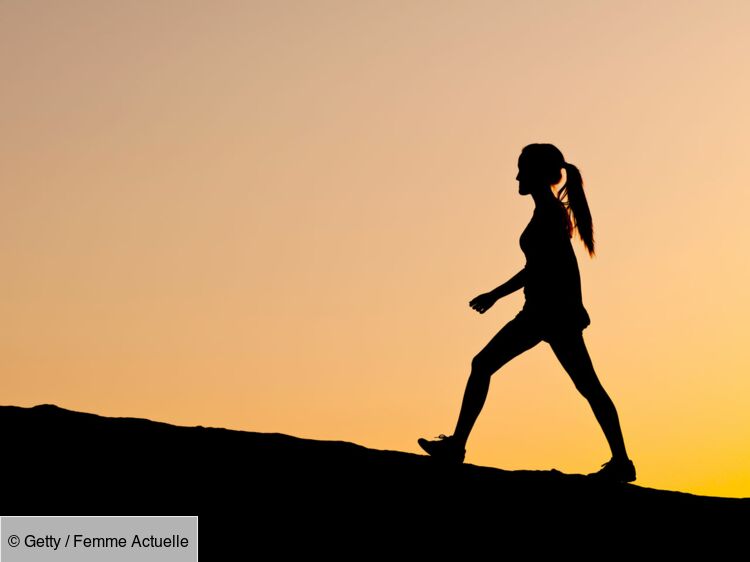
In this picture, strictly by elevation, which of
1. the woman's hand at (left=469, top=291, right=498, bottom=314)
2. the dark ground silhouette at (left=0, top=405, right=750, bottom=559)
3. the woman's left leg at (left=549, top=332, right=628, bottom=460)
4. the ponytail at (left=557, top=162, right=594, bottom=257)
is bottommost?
the dark ground silhouette at (left=0, top=405, right=750, bottom=559)

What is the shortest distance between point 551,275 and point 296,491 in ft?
8.47

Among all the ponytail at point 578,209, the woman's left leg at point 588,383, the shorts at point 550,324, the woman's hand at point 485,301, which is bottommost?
the woman's left leg at point 588,383

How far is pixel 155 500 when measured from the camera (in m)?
9.79

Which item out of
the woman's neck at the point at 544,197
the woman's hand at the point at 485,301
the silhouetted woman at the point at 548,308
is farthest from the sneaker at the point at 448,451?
the woman's neck at the point at 544,197

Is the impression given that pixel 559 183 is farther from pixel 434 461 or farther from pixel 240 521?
pixel 240 521

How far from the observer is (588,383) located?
11219 mm

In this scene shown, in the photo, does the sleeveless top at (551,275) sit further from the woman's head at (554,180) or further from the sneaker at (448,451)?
the sneaker at (448,451)

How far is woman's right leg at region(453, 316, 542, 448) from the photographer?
11281 millimetres

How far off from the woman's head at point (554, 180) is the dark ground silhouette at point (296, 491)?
193cm

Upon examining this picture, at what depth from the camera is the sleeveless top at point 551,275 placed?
1129cm

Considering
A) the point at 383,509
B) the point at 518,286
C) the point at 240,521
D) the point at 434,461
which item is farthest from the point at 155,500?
the point at 518,286

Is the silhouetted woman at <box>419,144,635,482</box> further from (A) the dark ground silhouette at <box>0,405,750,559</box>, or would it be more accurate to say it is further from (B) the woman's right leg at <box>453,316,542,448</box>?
(A) the dark ground silhouette at <box>0,405,750,559</box>

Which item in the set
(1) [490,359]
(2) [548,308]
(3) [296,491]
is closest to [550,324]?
(2) [548,308]

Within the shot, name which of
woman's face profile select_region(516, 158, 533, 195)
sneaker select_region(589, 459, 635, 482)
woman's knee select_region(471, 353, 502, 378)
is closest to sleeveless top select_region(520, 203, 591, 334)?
woman's face profile select_region(516, 158, 533, 195)
